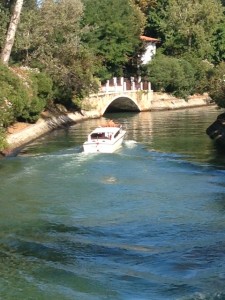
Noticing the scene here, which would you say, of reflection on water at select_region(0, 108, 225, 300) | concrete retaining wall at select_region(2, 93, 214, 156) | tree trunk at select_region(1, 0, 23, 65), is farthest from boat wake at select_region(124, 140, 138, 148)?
tree trunk at select_region(1, 0, 23, 65)

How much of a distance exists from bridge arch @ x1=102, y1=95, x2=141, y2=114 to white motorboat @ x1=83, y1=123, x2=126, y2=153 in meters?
30.5

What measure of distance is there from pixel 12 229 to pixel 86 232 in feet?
8.24

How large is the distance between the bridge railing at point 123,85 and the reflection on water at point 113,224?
28896 mm

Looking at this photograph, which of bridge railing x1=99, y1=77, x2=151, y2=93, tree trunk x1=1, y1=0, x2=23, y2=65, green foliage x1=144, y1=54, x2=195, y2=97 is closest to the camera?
tree trunk x1=1, y1=0, x2=23, y2=65

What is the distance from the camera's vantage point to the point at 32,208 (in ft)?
78.8

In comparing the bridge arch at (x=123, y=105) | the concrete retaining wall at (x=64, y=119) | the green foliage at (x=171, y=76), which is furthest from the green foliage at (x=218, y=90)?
the green foliage at (x=171, y=76)

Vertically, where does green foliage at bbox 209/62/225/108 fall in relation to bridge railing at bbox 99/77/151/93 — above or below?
below

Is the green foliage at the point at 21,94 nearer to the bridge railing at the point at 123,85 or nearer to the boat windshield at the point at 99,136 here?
the boat windshield at the point at 99,136

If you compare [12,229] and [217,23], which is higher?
[217,23]

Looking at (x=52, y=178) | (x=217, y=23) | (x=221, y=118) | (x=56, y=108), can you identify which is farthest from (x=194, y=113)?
(x=52, y=178)

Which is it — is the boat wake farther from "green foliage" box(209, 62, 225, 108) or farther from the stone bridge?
the stone bridge

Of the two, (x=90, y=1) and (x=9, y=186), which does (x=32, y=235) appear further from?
(x=90, y=1)

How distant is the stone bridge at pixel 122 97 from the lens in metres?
65.2

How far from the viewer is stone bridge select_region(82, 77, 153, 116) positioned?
65.2m
